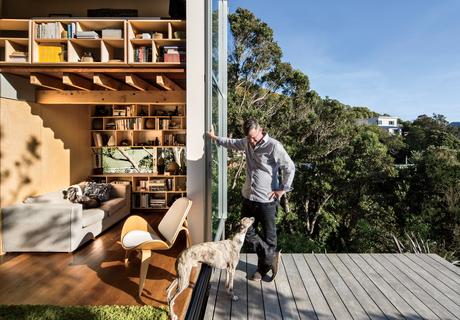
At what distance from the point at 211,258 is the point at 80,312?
1.20m

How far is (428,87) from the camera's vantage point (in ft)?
90.3

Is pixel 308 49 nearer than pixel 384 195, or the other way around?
pixel 384 195

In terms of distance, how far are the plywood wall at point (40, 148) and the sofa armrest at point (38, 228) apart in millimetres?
401

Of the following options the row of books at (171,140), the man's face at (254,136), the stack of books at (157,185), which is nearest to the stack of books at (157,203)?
the stack of books at (157,185)

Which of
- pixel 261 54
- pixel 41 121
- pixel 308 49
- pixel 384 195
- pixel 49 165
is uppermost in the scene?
pixel 308 49

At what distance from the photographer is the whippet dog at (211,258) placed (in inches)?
101

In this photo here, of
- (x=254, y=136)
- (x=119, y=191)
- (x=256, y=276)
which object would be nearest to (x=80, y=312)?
(x=256, y=276)

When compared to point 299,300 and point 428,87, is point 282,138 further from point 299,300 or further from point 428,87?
point 428,87

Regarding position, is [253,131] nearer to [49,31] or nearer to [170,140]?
[49,31]

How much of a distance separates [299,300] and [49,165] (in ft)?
16.1

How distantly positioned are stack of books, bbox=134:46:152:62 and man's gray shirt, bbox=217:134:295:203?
2.05 meters

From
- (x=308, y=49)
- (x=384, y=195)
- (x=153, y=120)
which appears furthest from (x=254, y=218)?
(x=308, y=49)

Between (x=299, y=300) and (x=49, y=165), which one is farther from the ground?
(x=49, y=165)

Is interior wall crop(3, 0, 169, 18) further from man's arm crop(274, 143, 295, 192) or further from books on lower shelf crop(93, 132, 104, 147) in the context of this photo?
man's arm crop(274, 143, 295, 192)
